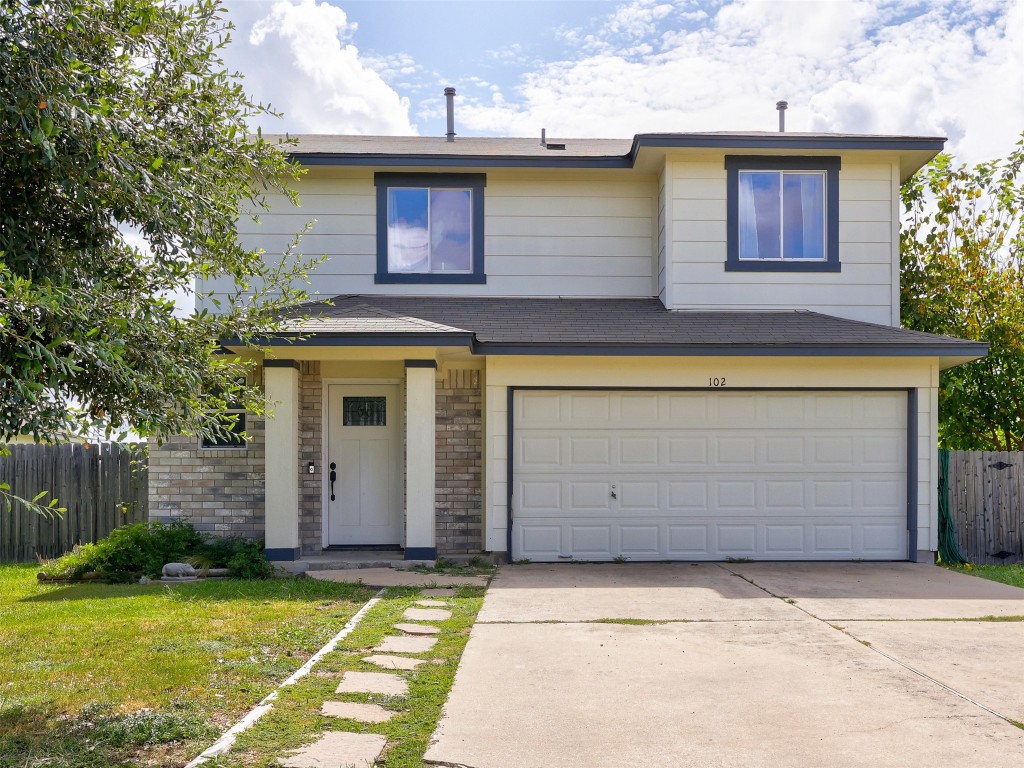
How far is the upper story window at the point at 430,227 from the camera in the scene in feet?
41.2

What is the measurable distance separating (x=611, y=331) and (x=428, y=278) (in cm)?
296

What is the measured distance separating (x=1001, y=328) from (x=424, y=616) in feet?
33.8

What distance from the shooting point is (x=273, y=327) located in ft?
20.7

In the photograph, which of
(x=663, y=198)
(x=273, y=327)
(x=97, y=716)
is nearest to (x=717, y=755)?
(x=97, y=716)

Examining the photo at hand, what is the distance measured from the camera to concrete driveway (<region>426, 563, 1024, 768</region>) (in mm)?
4508

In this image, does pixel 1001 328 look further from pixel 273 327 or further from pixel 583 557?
pixel 273 327

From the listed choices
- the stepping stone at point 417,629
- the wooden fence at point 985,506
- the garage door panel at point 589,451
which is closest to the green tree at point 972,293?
the wooden fence at point 985,506

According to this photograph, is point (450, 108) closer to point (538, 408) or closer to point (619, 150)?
point (619, 150)

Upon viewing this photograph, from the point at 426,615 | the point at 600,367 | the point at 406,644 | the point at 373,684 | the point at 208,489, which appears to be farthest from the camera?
the point at 208,489

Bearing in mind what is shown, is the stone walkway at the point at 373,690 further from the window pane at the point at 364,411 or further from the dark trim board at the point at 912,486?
the dark trim board at the point at 912,486

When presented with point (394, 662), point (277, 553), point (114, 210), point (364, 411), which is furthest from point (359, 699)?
point (364, 411)

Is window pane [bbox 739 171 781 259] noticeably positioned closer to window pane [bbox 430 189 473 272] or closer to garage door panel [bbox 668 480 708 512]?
garage door panel [bbox 668 480 708 512]

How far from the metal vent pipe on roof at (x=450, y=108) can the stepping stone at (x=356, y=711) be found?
11047mm

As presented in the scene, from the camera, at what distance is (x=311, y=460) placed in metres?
11.6
